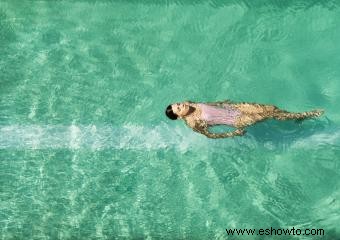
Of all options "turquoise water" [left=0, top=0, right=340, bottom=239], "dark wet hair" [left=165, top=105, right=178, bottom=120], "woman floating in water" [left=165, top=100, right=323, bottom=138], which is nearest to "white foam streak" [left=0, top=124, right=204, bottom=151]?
"turquoise water" [left=0, top=0, right=340, bottom=239]

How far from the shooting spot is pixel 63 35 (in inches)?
358

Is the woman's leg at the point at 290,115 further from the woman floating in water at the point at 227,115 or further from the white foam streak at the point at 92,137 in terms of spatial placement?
the white foam streak at the point at 92,137

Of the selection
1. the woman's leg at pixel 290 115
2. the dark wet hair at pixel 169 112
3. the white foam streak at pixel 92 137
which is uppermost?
the dark wet hair at pixel 169 112

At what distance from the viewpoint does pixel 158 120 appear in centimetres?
805

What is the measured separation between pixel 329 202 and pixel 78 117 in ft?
13.2

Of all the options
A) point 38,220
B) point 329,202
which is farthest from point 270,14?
point 38,220

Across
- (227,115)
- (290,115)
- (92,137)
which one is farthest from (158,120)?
(290,115)

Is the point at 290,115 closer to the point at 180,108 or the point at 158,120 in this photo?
the point at 180,108

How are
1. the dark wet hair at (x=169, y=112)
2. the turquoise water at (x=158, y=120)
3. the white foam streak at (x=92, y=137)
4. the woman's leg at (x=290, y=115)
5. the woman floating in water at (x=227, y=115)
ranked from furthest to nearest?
the white foam streak at (x=92, y=137) < the turquoise water at (x=158, y=120) < the woman's leg at (x=290, y=115) < the woman floating in water at (x=227, y=115) < the dark wet hair at (x=169, y=112)

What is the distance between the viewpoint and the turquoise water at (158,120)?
7125mm

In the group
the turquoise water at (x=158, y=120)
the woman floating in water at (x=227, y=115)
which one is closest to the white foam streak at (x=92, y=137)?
the turquoise water at (x=158, y=120)

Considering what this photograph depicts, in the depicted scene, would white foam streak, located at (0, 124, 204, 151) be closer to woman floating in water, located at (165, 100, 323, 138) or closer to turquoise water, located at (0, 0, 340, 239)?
turquoise water, located at (0, 0, 340, 239)

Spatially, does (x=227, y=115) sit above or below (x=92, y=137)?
above

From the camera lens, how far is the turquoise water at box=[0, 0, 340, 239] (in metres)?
7.12
